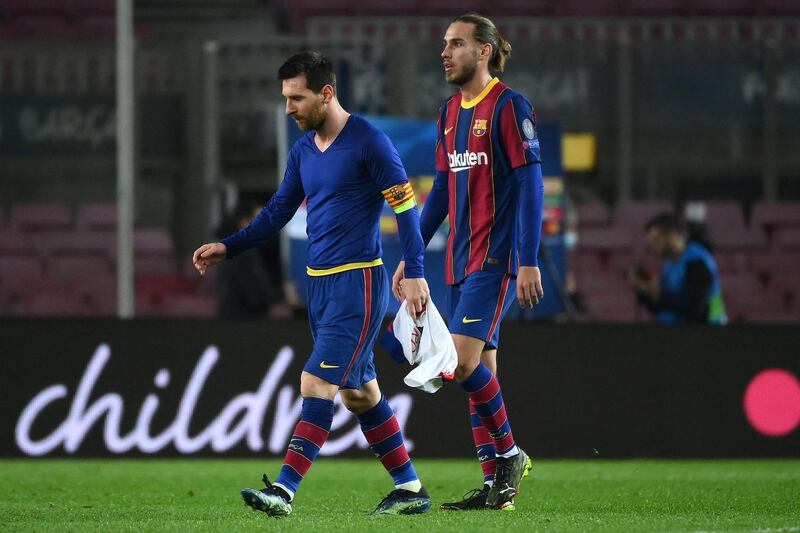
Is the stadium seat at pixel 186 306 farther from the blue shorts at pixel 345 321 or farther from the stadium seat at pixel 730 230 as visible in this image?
the blue shorts at pixel 345 321

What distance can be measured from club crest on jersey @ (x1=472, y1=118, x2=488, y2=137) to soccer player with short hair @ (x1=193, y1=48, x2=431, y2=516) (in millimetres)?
Result: 496

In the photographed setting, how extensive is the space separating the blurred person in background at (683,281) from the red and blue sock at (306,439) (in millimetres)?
4533

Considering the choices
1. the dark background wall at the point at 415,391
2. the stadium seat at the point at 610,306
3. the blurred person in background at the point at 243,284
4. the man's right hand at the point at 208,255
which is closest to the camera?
the man's right hand at the point at 208,255

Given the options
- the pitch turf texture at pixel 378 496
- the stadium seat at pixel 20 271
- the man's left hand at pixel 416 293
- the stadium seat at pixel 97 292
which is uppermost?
the man's left hand at pixel 416 293

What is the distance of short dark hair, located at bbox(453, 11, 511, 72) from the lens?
19.5 ft

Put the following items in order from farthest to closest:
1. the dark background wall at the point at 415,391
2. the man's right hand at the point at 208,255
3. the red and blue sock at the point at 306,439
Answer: the dark background wall at the point at 415,391, the man's right hand at the point at 208,255, the red and blue sock at the point at 306,439

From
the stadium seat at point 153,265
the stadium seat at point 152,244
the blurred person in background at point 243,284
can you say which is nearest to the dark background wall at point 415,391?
the blurred person in background at point 243,284

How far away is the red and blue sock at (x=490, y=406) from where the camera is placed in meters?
5.91

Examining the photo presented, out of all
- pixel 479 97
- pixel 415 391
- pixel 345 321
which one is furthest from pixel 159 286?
pixel 345 321

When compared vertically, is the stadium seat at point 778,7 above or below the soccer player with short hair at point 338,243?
above

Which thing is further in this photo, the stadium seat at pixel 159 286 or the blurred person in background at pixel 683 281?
the stadium seat at pixel 159 286

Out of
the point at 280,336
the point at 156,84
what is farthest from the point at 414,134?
the point at 156,84

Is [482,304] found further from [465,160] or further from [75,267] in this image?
[75,267]

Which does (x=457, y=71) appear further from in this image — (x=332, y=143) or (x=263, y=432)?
(x=263, y=432)
